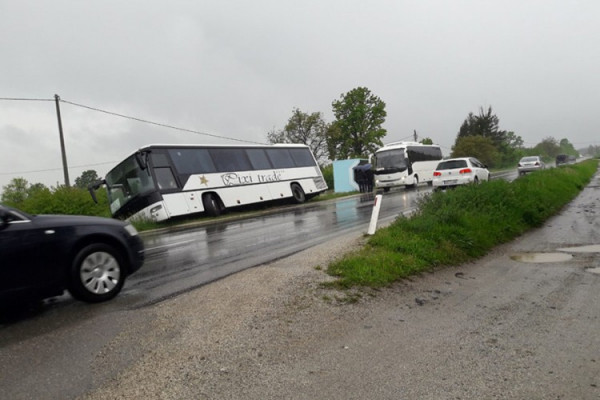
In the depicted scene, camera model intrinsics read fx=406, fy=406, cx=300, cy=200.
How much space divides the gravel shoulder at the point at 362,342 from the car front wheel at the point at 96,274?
2.73 ft

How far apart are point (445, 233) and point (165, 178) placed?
11.6m

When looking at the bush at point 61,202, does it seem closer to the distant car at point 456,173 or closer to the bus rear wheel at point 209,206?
the bus rear wheel at point 209,206

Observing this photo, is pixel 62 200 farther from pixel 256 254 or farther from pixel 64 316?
pixel 64 316

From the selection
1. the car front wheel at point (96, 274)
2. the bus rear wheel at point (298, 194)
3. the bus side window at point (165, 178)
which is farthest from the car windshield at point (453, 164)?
the car front wheel at point (96, 274)

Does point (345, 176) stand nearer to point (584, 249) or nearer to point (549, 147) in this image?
point (584, 249)

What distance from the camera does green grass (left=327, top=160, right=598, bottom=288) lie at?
5.69m

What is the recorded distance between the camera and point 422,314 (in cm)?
439

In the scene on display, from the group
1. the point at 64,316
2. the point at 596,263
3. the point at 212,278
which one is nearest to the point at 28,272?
the point at 64,316

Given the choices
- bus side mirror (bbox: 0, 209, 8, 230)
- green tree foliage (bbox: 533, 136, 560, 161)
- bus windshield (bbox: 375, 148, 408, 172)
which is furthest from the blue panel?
green tree foliage (bbox: 533, 136, 560, 161)

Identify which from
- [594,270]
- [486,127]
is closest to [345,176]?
[594,270]

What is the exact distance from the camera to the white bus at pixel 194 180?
50.9ft

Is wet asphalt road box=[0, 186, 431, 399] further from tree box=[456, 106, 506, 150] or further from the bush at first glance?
tree box=[456, 106, 506, 150]

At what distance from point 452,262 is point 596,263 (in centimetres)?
218

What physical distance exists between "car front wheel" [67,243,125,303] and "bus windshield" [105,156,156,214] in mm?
10750
